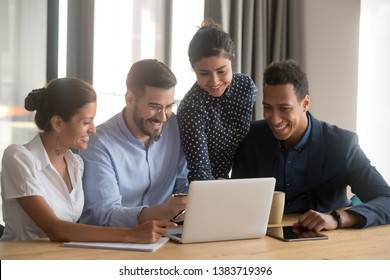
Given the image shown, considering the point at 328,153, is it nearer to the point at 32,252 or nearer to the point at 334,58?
the point at 32,252

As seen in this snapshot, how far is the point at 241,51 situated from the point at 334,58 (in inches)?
24.7

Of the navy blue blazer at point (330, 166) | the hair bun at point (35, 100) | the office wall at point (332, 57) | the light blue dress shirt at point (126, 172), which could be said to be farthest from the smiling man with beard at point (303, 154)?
the office wall at point (332, 57)

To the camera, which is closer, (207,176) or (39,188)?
(39,188)

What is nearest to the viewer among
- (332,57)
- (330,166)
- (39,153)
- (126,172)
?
(39,153)

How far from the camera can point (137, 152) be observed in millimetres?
1771

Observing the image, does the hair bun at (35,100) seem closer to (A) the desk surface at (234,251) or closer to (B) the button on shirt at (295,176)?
(A) the desk surface at (234,251)

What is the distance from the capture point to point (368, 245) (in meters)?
1.38

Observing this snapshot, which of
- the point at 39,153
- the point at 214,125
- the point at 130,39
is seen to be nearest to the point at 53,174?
the point at 39,153

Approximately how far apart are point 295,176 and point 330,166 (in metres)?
0.13

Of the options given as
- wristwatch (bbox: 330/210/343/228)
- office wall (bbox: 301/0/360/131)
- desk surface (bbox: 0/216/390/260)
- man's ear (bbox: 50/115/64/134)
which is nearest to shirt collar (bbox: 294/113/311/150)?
wristwatch (bbox: 330/210/343/228)

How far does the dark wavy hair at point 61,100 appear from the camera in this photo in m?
1.56

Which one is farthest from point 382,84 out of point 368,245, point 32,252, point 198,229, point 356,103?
point 32,252

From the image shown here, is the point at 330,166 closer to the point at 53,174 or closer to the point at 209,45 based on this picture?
the point at 209,45

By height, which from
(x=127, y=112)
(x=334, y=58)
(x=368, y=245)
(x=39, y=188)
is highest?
(x=334, y=58)
